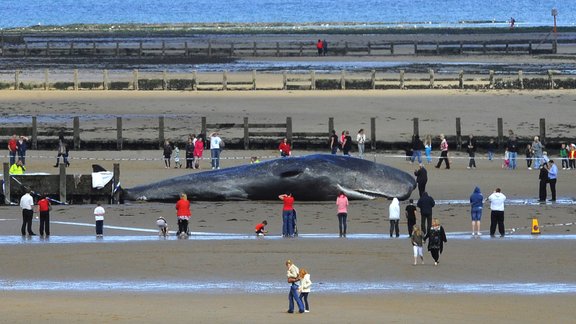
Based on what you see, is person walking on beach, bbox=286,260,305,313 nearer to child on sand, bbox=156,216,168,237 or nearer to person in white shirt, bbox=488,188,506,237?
child on sand, bbox=156,216,168,237

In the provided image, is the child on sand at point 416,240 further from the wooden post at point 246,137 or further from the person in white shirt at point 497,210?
the wooden post at point 246,137

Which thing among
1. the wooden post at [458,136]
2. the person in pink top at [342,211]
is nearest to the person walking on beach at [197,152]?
the wooden post at [458,136]

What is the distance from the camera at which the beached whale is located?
35.2 metres

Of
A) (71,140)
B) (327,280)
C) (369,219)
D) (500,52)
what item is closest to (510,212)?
(369,219)

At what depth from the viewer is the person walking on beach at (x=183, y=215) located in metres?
30.2

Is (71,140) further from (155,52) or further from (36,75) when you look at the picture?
(155,52)

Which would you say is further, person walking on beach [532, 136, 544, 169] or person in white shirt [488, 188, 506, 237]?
person walking on beach [532, 136, 544, 169]

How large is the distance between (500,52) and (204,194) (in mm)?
59328

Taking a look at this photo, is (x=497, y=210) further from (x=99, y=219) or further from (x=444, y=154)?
(x=444, y=154)

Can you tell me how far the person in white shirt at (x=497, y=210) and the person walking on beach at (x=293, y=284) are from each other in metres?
8.32

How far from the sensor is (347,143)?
144 ft

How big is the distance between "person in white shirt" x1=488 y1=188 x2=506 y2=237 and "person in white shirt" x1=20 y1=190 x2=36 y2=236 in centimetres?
1035

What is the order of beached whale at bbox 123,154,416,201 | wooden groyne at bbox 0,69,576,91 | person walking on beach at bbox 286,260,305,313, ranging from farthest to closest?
wooden groyne at bbox 0,69,576,91, beached whale at bbox 123,154,416,201, person walking on beach at bbox 286,260,305,313

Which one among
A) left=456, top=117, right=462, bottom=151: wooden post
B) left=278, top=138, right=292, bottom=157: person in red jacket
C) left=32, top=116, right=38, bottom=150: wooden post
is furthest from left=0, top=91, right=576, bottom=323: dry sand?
left=32, top=116, right=38, bottom=150: wooden post
